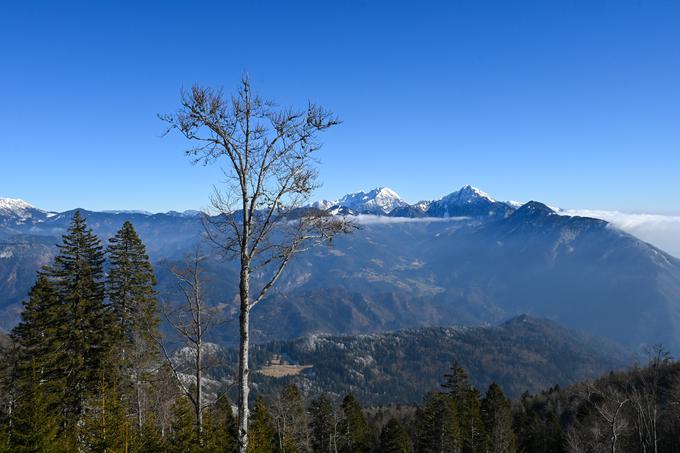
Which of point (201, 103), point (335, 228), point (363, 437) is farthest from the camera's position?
point (363, 437)

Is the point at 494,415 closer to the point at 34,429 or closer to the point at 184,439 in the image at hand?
the point at 184,439

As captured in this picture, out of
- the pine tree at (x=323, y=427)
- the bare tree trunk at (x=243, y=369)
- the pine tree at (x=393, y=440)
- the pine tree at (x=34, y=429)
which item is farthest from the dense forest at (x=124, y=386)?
the bare tree trunk at (x=243, y=369)

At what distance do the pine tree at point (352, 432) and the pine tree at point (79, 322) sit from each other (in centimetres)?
3995

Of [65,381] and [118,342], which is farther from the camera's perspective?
[118,342]

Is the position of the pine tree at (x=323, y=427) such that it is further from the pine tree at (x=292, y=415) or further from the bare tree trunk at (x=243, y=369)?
the bare tree trunk at (x=243, y=369)

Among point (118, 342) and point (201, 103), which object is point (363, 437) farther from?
point (201, 103)

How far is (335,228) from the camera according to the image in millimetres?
12953

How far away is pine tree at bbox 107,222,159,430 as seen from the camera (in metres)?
29.4

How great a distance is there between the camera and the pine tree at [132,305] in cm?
2939

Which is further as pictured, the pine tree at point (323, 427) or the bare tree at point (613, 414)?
the pine tree at point (323, 427)

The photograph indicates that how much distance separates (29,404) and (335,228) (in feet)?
37.0

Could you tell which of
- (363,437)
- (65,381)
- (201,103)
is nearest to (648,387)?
(363,437)

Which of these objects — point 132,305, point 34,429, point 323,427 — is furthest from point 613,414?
point 34,429

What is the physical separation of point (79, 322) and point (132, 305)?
346cm
